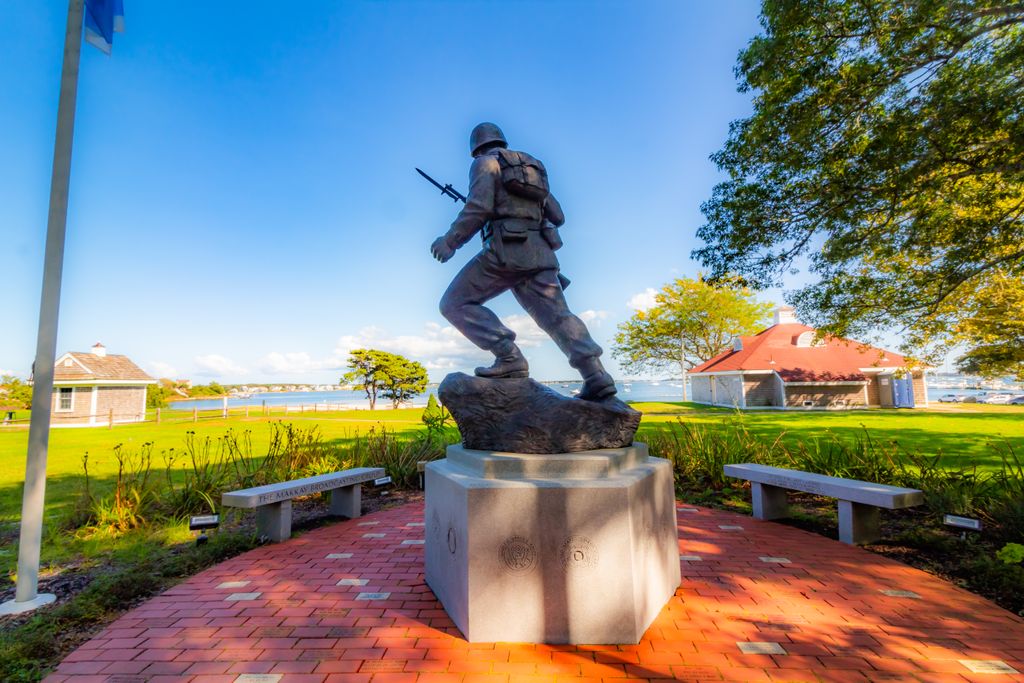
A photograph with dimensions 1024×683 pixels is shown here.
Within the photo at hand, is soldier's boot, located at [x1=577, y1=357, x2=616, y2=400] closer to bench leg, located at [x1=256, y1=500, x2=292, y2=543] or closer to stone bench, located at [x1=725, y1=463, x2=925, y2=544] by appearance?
stone bench, located at [x1=725, y1=463, x2=925, y2=544]

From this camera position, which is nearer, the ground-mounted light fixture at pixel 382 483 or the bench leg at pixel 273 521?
the bench leg at pixel 273 521

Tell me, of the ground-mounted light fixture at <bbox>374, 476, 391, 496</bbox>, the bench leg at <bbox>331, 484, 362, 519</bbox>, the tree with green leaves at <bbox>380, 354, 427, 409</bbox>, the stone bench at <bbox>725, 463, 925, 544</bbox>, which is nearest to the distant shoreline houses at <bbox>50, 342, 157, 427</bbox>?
the tree with green leaves at <bbox>380, 354, 427, 409</bbox>

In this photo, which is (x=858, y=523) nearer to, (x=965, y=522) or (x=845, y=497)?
(x=845, y=497)

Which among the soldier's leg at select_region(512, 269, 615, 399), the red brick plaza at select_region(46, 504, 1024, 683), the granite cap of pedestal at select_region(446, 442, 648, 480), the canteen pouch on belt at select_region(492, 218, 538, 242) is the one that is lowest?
the red brick plaza at select_region(46, 504, 1024, 683)

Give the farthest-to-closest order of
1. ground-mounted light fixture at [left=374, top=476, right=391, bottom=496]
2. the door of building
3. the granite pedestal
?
the door of building < ground-mounted light fixture at [left=374, top=476, right=391, bottom=496] < the granite pedestal

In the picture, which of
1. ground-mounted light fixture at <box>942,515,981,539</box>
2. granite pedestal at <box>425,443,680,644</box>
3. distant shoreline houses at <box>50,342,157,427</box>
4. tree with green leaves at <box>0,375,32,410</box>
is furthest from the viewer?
tree with green leaves at <box>0,375,32,410</box>

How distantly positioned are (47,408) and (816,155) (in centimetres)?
922

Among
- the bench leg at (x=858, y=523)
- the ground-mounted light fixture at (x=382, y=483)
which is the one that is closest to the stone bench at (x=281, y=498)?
the ground-mounted light fixture at (x=382, y=483)

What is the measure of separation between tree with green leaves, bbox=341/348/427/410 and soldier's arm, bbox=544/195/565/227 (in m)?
40.5

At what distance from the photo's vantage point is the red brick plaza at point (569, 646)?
8.40ft

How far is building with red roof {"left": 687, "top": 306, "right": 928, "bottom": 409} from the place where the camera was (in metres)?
26.0

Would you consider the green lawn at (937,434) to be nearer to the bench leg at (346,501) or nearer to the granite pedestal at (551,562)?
the granite pedestal at (551,562)

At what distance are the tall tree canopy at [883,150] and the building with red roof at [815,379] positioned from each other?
19571 millimetres

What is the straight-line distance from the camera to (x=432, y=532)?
3650 millimetres
